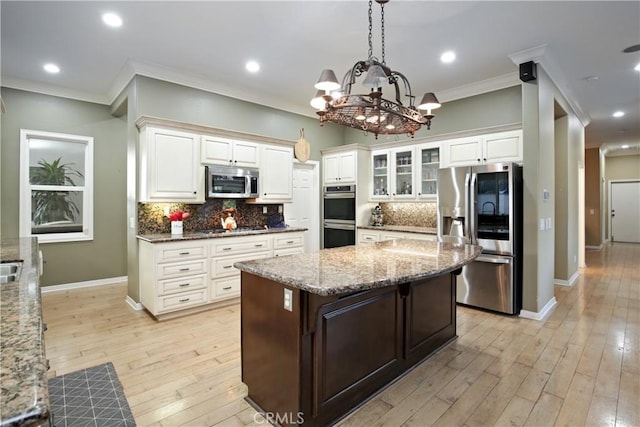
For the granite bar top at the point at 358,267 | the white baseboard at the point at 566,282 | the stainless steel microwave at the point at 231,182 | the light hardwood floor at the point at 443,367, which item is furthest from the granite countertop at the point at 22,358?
the white baseboard at the point at 566,282

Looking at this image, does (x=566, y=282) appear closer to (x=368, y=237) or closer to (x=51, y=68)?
(x=368, y=237)

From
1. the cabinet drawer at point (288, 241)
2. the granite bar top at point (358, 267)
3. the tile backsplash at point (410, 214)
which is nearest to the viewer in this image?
the granite bar top at point (358, 267)

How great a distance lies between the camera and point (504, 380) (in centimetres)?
246

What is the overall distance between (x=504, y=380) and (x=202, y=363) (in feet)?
7.82

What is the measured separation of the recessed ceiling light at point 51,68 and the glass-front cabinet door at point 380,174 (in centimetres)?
461

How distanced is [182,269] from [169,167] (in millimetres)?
1255

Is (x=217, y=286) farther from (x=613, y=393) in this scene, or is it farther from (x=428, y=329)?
(x=613, y=393)

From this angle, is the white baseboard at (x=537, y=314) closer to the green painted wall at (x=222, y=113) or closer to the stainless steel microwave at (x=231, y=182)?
the stainless steel microwave at (x=231, y=182)

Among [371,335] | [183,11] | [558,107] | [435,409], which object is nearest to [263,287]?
[371,335]

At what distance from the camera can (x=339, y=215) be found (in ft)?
19.3

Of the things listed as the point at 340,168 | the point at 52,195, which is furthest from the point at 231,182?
the point at 52,195

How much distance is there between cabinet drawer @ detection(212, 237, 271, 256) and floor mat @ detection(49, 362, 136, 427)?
1.72 meters

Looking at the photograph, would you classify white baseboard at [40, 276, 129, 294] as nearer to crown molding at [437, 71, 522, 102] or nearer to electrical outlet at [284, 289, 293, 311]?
electrical outlet at [284, 289, 293, 311]

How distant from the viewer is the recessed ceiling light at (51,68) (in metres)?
4.02
